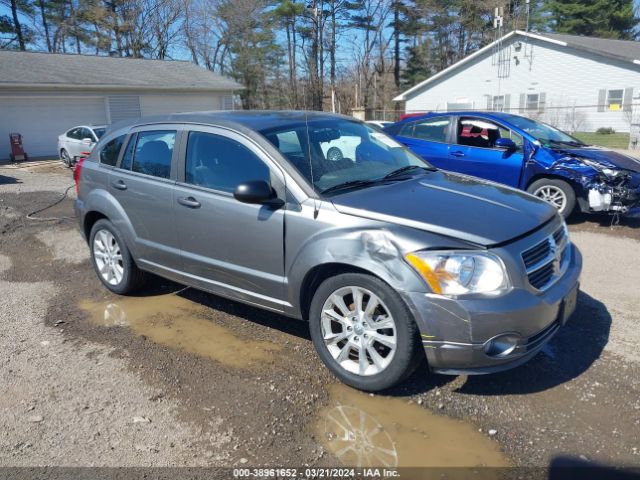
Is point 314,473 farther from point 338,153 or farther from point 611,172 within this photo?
A: point 611,172

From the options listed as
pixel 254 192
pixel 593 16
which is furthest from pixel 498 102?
pixel 254 192

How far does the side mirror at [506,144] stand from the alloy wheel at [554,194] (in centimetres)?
70

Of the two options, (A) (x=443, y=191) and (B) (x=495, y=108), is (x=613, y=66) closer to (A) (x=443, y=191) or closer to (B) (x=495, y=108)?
(B) (x=495, y=108)

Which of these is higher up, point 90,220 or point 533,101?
point 533,101

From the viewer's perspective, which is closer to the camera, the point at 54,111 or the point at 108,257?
the point at 108,257

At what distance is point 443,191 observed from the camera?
3.81 metres

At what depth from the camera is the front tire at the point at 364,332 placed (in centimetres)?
317

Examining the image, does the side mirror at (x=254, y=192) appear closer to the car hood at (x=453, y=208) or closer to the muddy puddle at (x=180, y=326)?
the car hood at (x=453, y=208)

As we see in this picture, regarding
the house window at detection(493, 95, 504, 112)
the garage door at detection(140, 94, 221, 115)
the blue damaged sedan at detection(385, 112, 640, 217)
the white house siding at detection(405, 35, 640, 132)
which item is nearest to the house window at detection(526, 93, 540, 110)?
the white house siding at detection(405, 35, 640, 132)

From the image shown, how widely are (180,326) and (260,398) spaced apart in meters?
1.43

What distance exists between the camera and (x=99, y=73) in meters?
24.3

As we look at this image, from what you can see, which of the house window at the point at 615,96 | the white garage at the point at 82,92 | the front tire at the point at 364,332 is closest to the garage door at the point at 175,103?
the white garage at the point at 82,92

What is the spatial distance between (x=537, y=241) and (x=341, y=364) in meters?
1.46

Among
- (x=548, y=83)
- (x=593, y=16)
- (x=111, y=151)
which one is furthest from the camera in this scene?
(x=593, y=16)
